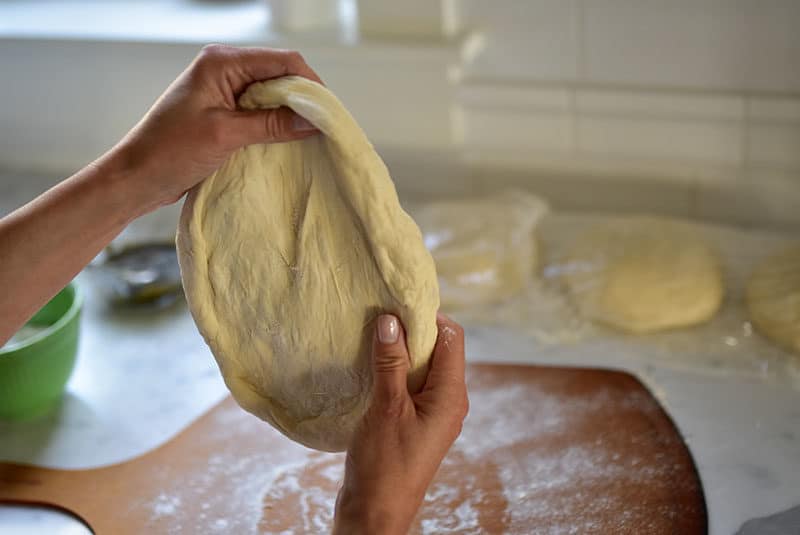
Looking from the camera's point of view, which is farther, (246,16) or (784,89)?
(246,16)

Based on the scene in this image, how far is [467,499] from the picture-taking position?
44.8 inches

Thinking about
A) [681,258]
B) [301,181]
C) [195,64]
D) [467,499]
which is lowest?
[467,499]

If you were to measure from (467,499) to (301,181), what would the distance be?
16.3 inches

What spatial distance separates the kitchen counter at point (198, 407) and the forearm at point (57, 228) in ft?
1.09

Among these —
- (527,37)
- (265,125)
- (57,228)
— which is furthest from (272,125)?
(527,37)

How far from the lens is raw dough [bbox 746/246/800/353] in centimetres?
129

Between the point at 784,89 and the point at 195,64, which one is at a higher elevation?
the point at 195,64

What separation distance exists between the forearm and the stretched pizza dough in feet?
0.24

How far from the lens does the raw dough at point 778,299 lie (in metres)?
1.29

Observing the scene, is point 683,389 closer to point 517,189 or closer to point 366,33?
point 517,189

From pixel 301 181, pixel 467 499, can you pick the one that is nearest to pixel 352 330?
pixel 301 181

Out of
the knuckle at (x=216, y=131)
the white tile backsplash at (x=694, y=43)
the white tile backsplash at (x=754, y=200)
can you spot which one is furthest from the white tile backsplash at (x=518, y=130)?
the knuckle at (x=216, y=131)

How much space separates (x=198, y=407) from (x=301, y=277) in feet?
1.38

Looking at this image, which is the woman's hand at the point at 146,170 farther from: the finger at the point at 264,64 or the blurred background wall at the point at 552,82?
the blurred background wall at the point at 552,82
